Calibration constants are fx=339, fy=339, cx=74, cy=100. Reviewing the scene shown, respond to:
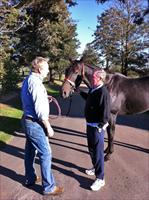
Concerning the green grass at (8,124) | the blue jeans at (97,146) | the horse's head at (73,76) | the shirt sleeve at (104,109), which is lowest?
the green grass at (8,124)

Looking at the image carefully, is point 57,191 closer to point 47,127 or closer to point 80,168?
point 47,127

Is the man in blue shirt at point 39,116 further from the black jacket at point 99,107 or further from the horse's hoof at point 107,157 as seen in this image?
the horse's hoof at point 107,157

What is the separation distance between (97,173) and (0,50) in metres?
10.2

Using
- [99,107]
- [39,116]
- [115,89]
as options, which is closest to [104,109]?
[99,107]

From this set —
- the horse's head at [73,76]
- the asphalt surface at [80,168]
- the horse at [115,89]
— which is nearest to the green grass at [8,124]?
the asphalt surface at [80,168]

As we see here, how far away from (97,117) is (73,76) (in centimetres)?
197

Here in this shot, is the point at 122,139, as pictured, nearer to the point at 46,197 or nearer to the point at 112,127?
the point at 112,127

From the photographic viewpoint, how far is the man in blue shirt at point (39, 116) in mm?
5227

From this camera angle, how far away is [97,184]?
19.7ft

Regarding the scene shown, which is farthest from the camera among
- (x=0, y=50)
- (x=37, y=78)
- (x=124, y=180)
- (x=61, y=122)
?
(x=0, y=50)

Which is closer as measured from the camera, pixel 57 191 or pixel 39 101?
pixel 39 101

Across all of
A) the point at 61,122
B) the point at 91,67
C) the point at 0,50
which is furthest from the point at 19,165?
the point at 0,50

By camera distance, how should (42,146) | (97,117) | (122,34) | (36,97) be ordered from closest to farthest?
1. (36,97)
2. (42,146)
3. (97,117)
4. (122,34)

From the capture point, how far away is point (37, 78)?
5.32m
